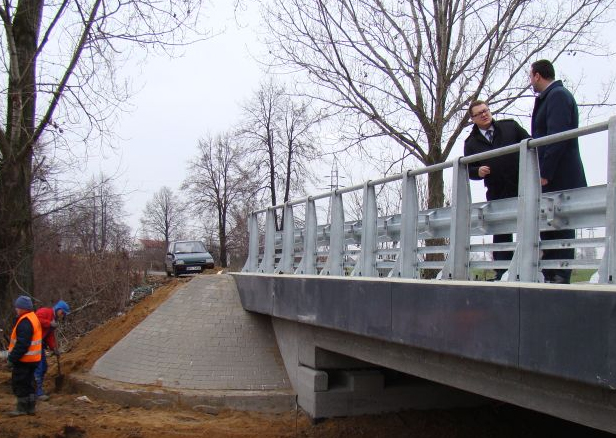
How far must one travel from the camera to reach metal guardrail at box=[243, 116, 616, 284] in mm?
4023

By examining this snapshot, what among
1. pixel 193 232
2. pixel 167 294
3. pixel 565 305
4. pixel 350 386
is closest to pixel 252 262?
pixel 167 294

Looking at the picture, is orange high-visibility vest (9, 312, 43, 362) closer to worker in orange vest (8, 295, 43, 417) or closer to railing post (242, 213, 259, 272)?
worker in orange vest (8, 295, 43, 417)

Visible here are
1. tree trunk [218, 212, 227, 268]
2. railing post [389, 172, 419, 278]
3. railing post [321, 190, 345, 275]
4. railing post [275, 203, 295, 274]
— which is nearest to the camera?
railing post [389, 172, 419, 278]

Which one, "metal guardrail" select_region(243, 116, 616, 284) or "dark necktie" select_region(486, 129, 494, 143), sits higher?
"dark necktie" select_region(486, 129, 494, 143)

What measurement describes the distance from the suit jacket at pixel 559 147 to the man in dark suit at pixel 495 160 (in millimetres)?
557

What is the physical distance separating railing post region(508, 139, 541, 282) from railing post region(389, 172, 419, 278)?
1.65 m

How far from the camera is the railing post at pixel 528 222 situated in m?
4.43

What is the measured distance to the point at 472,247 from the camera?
530 cm

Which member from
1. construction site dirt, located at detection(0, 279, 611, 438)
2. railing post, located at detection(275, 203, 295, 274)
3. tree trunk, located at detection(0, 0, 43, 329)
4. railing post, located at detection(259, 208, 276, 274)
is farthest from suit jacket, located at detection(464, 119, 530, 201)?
tree trunk, located at detection(0, 0, 43, 329)

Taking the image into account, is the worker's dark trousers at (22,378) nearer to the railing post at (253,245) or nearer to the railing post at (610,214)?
the railing post at (253,245)

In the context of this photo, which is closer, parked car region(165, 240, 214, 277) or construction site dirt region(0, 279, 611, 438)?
construction site dirt region(0, 279, 611, 438)

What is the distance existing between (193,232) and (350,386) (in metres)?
44.8

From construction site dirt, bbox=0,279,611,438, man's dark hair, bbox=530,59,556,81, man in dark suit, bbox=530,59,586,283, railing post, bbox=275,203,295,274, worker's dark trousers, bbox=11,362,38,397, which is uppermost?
man's dark hair, bbox=530,59,556,81

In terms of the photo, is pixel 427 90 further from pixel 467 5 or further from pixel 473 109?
pixel 473 109
